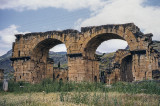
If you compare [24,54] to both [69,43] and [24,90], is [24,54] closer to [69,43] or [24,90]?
[69,43]

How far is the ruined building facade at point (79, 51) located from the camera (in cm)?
1511

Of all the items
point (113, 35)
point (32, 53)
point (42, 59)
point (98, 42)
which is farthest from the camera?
point (42, 59)

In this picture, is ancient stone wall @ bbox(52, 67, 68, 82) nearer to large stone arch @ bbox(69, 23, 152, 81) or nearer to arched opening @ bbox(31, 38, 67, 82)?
arched opening @ bbox(31, 38, 67, 82)

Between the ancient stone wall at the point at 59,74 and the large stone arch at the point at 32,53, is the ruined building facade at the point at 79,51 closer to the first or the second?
the large stone arch at the point at 32,53

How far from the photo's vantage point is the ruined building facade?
49.6ft

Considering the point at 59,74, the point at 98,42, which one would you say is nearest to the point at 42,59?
the point at 98,42

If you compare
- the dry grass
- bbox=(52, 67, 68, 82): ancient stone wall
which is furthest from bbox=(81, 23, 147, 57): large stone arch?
bbox=(52, 67, 68, 82): ancient stone wall

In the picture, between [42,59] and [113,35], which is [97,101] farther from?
[42,59]

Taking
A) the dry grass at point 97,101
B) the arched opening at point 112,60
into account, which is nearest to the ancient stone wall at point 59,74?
the arched opening at point 112,60

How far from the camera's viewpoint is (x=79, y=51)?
56.3 feet

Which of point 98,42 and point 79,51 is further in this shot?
point 98,42

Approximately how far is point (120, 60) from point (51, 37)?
11.1m

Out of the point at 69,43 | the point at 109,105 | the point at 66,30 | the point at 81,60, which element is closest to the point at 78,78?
the point at 81,60

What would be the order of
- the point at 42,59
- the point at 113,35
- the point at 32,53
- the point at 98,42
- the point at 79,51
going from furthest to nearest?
the point at 42,59, the point at 32,53, the point at 98,42, the point at 79,51, the point at 113,35
